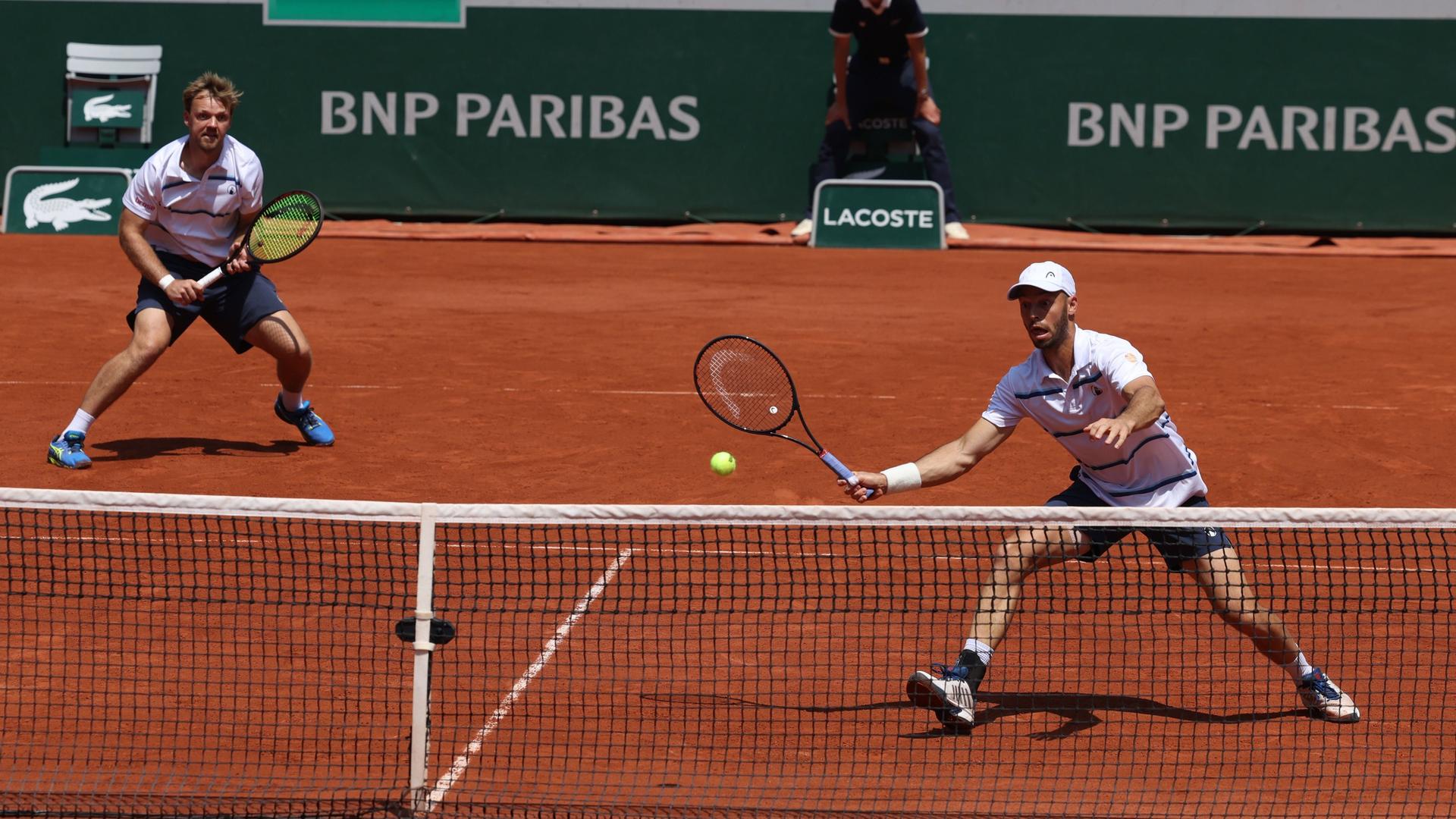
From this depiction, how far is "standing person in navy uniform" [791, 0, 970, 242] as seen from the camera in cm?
1695

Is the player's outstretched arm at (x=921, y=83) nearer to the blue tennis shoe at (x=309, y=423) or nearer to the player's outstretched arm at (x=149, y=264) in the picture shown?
the blue tennis shoe at (x=309, y=423)

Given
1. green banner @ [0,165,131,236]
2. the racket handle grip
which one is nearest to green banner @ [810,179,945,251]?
green banner @ [0,165,131,236]

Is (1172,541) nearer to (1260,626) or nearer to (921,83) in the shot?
(1260,626)

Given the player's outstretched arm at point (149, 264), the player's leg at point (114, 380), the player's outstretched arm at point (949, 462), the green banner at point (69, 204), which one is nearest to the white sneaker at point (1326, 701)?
the player's outstretched arm at point (949, 462)

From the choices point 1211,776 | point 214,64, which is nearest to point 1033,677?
point 1211,776

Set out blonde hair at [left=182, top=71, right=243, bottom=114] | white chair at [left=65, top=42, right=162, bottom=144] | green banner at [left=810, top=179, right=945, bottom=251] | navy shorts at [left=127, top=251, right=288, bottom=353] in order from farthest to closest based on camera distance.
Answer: white chair at [left=65, top=42, right=162, bottom=144]
green banner at [left=810, top=179, right=945, bottom=251]
navy shorts at [left=127, top=251, right=288, bottom=353]
blonde hair at [left=182, top=71, right=243, bottom=114]

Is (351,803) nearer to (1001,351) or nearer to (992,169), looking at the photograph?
(1001,351)

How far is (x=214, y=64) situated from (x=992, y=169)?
7.67 m

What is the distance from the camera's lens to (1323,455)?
9.82 meters

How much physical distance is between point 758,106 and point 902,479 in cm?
1238

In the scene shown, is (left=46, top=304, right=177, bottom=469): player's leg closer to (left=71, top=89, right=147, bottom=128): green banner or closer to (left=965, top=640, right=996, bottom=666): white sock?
(left=965, top=640, right=996, bottom=666): white sock

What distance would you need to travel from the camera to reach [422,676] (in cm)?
510

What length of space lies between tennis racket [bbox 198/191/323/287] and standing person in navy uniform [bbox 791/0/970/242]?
347 inches

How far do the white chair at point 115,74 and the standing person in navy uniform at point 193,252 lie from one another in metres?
9.56
